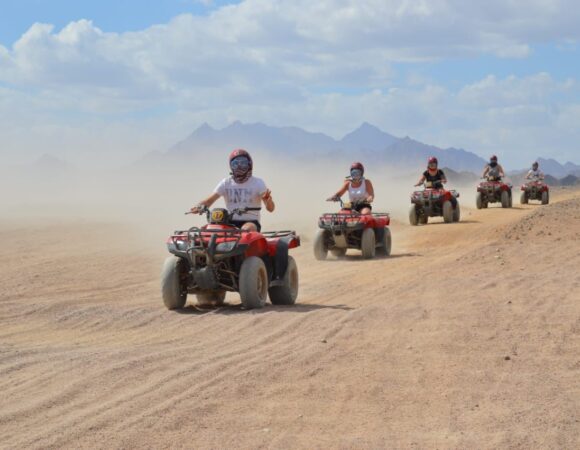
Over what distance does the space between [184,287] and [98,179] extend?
8629 cm

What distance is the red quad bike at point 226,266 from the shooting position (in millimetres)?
11078

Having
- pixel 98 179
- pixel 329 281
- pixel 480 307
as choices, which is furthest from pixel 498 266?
pixel 98 179

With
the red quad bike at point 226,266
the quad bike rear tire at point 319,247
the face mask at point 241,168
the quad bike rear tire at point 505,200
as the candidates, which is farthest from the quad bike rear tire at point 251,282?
the quad bike rear tire at point 505,200

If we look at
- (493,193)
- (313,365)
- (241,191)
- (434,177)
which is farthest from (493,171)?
(313,365)

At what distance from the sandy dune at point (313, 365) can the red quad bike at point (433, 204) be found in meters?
13.0

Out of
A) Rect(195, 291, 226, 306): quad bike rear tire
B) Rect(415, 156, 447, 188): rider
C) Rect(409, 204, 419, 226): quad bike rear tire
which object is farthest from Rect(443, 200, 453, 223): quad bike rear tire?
Rect(195, 291, 226, 306): quad bike rear tire

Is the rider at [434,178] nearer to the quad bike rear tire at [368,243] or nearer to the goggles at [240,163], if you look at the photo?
the quad bike rear tire at [368,243]

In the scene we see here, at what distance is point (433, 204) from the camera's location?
27578 mm

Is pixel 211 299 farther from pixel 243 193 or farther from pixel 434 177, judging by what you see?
pixel 434 177

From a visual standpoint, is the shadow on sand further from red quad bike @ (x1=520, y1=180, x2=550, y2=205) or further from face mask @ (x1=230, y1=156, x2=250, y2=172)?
red quad bike @ (x1=520, y1=180, x2=550, y2=205)

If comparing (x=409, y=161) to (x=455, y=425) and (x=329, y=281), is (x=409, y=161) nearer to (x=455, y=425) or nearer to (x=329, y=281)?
(x=329, y=281)

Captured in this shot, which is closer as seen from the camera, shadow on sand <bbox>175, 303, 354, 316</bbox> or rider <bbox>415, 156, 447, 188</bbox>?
shadow on sand <bbox>175, 303, 354, 316</bbox>

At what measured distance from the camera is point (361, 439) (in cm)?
579

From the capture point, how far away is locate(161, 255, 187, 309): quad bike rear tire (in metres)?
11.2
